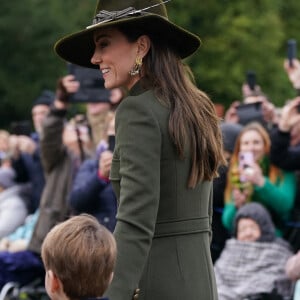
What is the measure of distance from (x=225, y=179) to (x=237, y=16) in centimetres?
1706

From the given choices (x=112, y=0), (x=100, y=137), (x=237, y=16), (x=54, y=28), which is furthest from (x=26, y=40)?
(x=112, y=0)

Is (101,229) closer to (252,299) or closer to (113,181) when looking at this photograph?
(113,181)

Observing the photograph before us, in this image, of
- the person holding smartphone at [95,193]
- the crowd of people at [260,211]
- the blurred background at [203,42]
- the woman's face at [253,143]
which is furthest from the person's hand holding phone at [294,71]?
the blurred background at [203,42]

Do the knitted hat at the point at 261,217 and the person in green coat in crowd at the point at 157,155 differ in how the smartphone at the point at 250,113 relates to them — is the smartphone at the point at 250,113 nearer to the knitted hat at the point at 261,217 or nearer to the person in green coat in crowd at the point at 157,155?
the knitted hat at the point at 261,217

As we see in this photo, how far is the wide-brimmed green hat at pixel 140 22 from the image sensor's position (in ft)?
13.0

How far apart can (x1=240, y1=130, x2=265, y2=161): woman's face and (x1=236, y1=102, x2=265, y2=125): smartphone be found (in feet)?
2.87

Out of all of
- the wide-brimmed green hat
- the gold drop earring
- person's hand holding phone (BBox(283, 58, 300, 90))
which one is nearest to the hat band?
the wide-brimmed green hat

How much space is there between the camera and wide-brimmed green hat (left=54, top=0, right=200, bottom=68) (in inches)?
156

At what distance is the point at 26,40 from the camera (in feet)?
96.4

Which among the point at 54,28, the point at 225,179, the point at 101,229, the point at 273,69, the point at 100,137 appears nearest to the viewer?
the point at 101,229

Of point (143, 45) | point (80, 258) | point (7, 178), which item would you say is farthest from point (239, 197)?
point (80, 258)

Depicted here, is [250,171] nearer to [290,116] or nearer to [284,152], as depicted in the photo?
[284,152]

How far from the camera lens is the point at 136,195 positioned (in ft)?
12.4

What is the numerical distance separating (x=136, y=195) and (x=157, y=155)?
0.16 m
